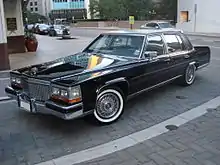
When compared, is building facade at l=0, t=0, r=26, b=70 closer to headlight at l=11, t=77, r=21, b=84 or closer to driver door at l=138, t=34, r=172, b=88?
headlight at l=11, t=77, r=21, b=84

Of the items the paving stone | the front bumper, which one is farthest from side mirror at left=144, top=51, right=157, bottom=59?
the paving stone

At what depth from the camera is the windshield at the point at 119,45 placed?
5.72 metres

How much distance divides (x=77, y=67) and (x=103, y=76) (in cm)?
55

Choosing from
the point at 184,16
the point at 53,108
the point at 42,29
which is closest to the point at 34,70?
the point at 53,108

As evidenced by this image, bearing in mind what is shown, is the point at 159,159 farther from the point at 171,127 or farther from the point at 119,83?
the point at 119,83

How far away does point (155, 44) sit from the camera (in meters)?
6.08

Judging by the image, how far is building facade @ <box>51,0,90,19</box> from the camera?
10675cm

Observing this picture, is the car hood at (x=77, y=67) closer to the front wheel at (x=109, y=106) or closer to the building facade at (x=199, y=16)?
the front wheel at (x=109, y=106)

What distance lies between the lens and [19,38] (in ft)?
49.0

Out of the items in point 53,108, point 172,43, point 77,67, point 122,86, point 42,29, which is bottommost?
point 53,108

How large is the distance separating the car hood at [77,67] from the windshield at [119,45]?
250 millimetres

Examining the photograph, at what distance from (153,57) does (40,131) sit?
2585 mm

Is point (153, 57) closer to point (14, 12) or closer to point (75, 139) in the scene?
point (75, 139)

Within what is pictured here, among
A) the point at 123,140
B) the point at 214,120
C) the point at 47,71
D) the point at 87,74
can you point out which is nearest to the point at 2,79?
the point at 47,71
